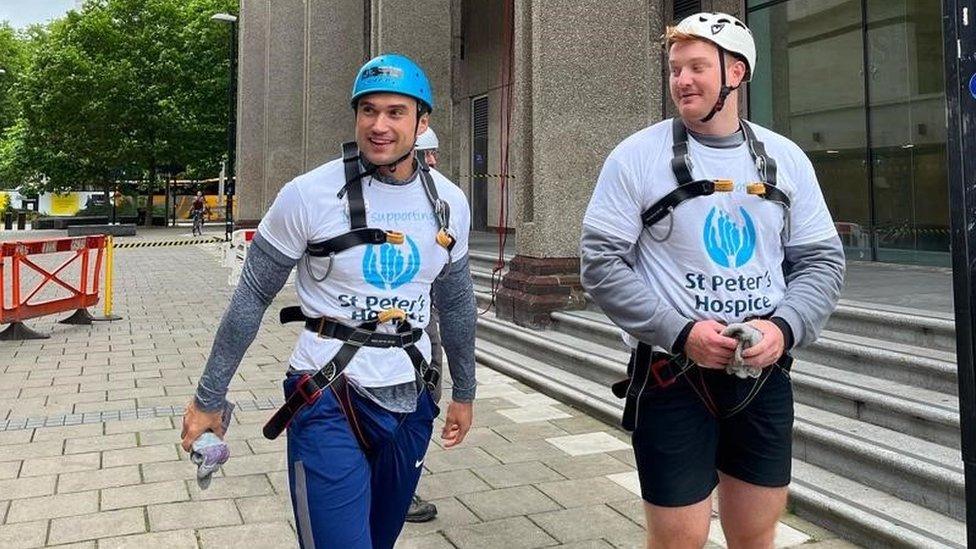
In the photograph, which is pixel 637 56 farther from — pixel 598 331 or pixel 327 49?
pixel 327 49

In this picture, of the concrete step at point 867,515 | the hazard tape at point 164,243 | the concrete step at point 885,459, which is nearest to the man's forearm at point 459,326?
the concrete step at point 867,515

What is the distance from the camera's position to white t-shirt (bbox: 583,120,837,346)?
87.7 inches

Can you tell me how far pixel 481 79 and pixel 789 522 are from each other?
19.1 meters

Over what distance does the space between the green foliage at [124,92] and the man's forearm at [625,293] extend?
41.7m

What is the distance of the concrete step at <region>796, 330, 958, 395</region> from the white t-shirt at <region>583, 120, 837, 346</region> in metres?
3.13

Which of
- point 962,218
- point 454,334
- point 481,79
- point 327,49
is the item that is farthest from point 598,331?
point 481,79

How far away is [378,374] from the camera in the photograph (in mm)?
2385

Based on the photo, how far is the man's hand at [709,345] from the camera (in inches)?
80.1

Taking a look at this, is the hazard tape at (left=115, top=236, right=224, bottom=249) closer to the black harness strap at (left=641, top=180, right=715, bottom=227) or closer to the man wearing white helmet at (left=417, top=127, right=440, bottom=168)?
the man wearing white helmet at (left=417, top=127, right=440, bottom=168)

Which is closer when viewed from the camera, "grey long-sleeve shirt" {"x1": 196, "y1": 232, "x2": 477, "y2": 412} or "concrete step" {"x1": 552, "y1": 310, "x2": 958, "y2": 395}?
"grey long-sleeve shirt" {"x1": 196, "y1": 232, "x2": 477, "y2": 412}

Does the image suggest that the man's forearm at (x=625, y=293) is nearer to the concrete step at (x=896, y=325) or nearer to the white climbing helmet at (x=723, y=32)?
the white climbing helmet at (x=723, y=32)

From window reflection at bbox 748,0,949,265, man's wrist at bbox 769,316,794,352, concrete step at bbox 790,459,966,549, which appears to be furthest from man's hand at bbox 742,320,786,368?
window reflection at bbox 748,0,949,265

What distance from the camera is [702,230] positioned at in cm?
222

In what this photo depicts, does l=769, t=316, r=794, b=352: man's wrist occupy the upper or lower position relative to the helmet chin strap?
lower
